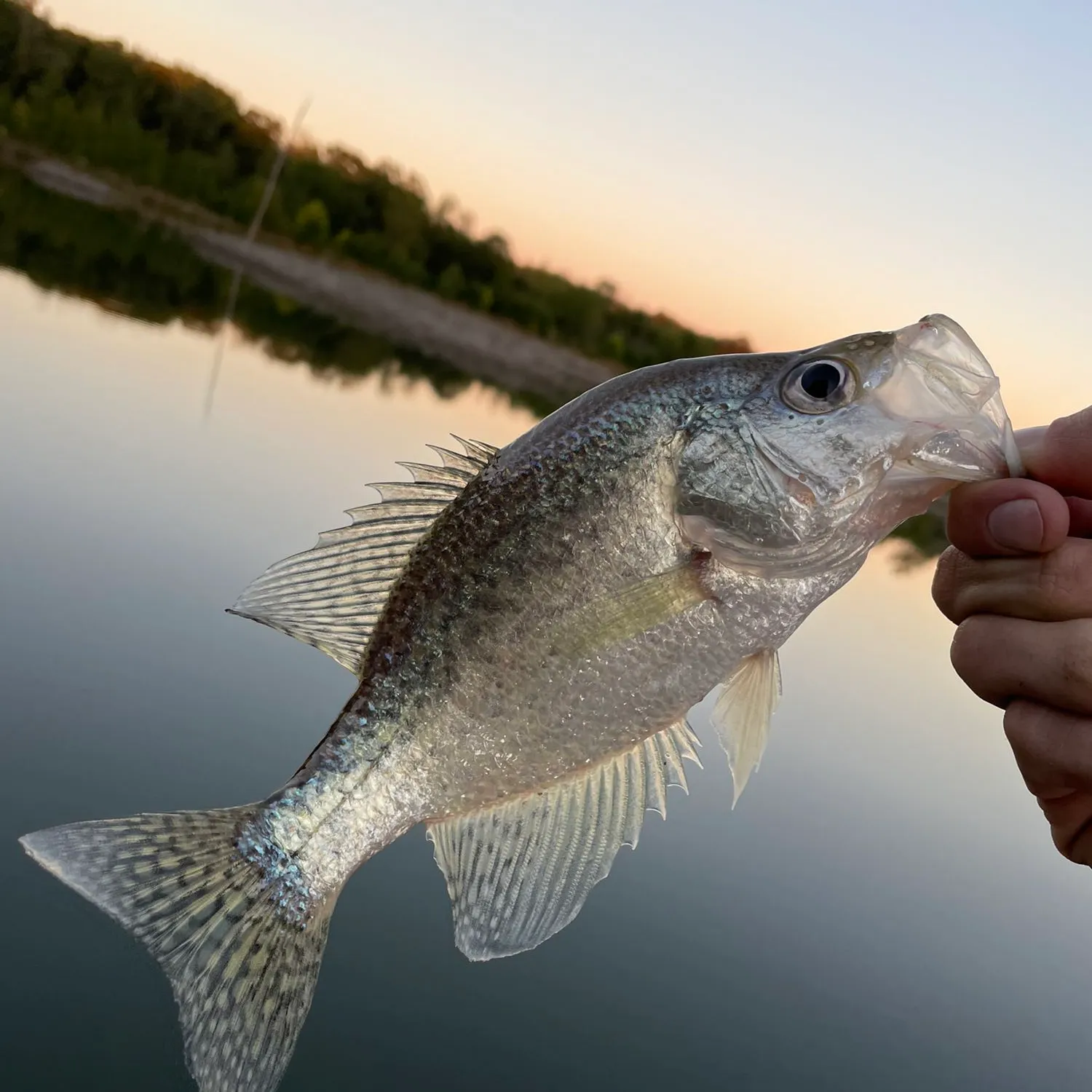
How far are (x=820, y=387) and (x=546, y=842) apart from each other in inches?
48.6

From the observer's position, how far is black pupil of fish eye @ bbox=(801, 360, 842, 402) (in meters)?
2.30

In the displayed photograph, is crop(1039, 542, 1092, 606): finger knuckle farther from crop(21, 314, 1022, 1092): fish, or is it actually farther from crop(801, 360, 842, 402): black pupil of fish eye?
crop(801, 360, 842, 402): black pupil of fish eye

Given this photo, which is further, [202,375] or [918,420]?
[202,375]

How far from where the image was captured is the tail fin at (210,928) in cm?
208

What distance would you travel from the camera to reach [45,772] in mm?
5211

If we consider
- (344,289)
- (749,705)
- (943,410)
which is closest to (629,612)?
(749,705)

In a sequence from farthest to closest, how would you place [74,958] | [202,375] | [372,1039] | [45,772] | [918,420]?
1. [202,375]
2. [45,772]
3. [372,1039]
4. [74,958]
5. [918,420]

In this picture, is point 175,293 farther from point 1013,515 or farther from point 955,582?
point 1013,515

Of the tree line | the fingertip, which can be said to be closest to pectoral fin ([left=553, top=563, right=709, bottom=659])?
the fingertip

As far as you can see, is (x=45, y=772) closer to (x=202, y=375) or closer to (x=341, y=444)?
(x=341, y=444)

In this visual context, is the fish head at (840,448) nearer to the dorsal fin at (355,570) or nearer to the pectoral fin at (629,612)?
the pectoral fin at (629,612)

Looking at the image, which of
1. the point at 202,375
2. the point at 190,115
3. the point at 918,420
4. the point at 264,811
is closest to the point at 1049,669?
the point at 918,420

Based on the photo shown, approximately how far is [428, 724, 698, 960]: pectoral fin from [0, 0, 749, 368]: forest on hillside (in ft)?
136

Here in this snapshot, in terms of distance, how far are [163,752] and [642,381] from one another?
4470 millimetres
